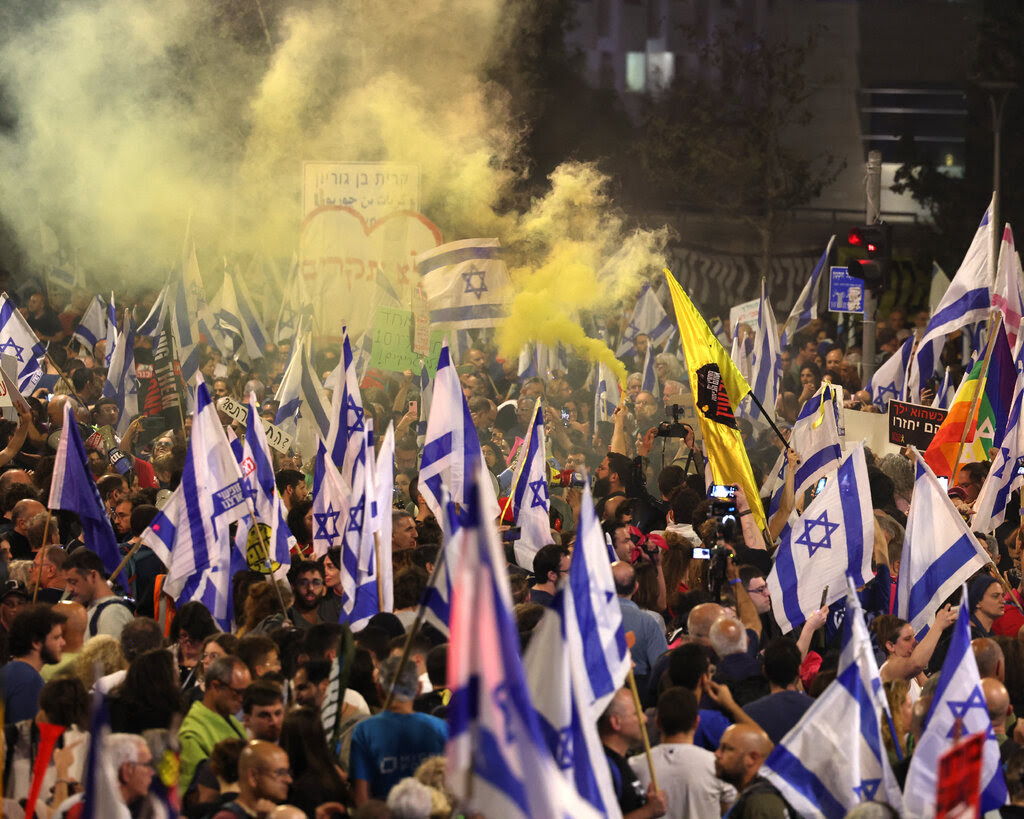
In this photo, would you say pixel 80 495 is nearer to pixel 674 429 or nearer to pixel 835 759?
pixel 674 429

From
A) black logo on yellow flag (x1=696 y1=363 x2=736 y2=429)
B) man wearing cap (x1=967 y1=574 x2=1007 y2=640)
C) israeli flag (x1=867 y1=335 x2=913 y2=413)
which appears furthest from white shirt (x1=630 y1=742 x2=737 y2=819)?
israeli flag (x1=867 y1=335 x2=913 y2=413)

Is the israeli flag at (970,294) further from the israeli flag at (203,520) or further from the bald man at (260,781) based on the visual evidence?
the bald man at (260,781)

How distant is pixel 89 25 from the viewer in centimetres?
2478

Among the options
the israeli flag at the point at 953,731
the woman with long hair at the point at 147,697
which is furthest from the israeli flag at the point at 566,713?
the woman with long hair at the point at 147,697

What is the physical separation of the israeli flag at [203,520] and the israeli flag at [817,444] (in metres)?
4.46

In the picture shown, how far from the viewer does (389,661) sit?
6.01 metres

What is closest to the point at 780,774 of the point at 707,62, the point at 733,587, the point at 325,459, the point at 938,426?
the point at 733,587

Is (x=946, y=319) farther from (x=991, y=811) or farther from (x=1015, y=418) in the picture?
(x=991, y=811)

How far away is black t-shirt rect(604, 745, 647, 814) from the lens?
5.66 meters

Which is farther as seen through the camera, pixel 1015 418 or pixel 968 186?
pixel 968 186

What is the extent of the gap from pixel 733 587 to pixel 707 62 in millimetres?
26745

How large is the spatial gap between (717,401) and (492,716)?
23.3ft

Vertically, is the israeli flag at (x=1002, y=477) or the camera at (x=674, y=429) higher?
the camera at (x=674, y=429)

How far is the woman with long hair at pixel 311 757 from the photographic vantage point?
557cm
